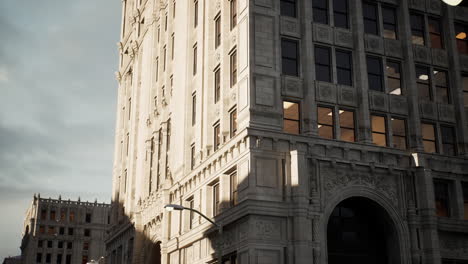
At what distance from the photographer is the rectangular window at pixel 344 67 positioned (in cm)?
3844

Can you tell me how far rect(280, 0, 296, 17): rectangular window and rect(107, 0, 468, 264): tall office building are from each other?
7 centimetres

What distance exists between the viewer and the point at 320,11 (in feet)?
129

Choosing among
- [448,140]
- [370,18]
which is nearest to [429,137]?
[448,140]

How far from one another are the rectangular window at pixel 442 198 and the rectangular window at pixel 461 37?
10.8 meters

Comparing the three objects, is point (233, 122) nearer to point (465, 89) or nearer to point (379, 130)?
point (379, 130)

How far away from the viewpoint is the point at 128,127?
6738 centimetres

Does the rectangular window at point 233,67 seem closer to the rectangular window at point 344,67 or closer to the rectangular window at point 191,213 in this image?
the rectangular window at point 344,67

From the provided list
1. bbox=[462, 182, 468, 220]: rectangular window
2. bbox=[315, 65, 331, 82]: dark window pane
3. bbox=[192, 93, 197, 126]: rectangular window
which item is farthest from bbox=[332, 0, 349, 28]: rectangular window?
bbox=[462, 182, 468, 220]: rectangular window

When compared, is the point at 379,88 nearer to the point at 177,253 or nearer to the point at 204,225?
the point at 204,225

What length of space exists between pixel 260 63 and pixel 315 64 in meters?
4.06

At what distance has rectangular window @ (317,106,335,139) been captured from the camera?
120ft

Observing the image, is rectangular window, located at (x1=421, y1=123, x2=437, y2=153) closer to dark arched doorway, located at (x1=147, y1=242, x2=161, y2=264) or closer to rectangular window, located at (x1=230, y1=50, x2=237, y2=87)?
rectangular window, located at (x1=230, y1=50, x2=237, y2=87)

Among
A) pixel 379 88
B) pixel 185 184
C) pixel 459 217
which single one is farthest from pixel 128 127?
pixel 459 217

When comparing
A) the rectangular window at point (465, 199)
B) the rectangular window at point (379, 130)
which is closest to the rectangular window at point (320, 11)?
the rectangular window at point (379, 130)
